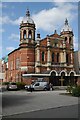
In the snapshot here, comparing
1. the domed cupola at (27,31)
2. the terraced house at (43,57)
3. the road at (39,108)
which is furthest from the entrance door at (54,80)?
the road at (39,108)

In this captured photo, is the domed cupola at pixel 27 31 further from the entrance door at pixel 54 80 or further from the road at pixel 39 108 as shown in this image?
the road at pixel 39 108

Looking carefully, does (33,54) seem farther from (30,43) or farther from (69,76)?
(69,76)

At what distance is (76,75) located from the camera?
62281mm

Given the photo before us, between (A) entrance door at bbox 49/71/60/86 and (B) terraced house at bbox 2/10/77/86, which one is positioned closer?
(A) entrance door at bbox 49/71/60/86

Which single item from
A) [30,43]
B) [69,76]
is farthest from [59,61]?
[30,43]

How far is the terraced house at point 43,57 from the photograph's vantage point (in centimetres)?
5941

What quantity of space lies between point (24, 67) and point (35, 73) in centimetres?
384

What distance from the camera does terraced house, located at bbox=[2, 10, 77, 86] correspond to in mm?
59406

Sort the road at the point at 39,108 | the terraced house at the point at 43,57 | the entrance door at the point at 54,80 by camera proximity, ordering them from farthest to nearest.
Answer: the terraced house at the point at 43,57 → the entrance door at the point at 54,80 → the road at the point at 39,108

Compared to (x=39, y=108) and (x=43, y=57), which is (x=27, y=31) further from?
(x=39, y=108)

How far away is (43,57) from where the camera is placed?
6219cm

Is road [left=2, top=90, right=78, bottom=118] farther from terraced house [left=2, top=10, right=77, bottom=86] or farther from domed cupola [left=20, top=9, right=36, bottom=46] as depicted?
domed cupola [left=20, top=9, right=36, bottom=46]

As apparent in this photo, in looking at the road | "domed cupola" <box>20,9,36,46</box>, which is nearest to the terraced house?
"domed cupola" <box>20,9,36,46</box>

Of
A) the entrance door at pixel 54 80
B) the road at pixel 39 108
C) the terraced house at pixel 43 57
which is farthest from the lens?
the terraced house at pixel 43 57
